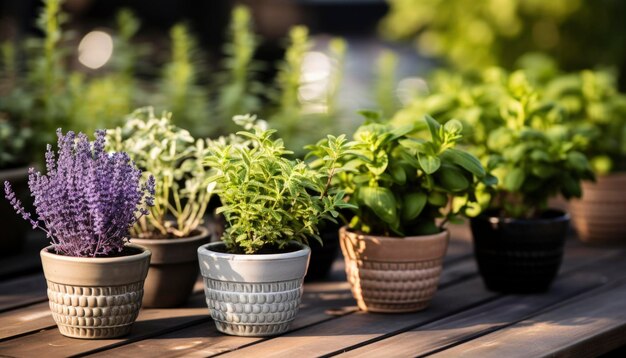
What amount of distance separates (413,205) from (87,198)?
791mm

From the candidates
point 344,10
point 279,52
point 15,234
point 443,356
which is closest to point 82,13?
point 279,52

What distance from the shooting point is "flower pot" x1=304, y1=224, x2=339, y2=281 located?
2727 mm

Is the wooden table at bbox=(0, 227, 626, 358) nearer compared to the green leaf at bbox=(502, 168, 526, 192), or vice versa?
the wooden table at bbox=(0, 227, 626, 358)

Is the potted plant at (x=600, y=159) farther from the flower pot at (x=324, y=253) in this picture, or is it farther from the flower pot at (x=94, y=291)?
the flower pot at (x=94, y=291)

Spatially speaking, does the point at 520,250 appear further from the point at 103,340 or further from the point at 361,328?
the point at 103,340

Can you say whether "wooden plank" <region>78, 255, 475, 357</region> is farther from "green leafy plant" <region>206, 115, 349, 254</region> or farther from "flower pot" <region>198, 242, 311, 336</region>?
"green leafy plant" <region>206, 115, 349, 254</region>

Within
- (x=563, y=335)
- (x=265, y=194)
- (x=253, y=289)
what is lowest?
(x=563, y=335)

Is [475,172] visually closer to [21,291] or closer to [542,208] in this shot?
[542,208]

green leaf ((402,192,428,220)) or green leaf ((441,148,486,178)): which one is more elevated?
green leaf ((441,148,486,178))

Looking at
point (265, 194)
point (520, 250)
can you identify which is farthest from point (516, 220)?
point (265, 194)

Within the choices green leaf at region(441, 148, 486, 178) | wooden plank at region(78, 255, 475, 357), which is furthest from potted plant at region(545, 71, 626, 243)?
green leaf at region(441, 148, 486, 178)

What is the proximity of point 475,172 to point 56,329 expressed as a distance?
1074 millimetres

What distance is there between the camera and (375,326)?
231cm

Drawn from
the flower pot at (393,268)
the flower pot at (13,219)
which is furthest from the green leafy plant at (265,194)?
the flower pot at (13,219)
